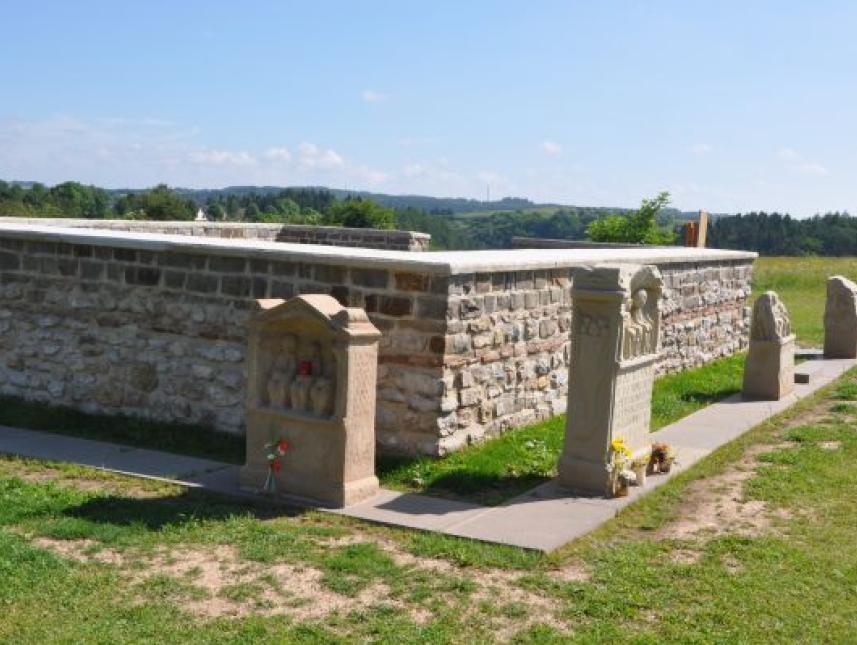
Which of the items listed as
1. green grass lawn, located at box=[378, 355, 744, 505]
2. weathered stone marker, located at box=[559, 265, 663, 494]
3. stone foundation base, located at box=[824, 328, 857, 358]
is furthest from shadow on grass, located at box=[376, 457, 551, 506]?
stone foundation base, located at box=[824, 328, 857, 358]

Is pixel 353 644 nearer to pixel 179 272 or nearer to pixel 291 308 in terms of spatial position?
pixel 291 308

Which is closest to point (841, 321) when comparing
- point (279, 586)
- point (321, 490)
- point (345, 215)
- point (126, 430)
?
point (321, 490)

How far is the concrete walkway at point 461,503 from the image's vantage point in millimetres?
6895

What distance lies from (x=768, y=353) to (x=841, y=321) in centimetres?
469

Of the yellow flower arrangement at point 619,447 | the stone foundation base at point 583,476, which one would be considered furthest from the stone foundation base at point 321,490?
the yellow flower arrangement at point 619,447

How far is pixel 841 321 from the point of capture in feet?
52.4

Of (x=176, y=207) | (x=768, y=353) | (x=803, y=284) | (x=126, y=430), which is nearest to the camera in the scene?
(x=126, y=430)

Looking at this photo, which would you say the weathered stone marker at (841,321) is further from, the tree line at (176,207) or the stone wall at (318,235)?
the tree line at (176,207)

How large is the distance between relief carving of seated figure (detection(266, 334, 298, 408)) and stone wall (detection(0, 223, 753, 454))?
1.28 feet

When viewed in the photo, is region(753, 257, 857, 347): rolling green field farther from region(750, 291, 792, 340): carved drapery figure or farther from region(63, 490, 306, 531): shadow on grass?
region(63, 490, 306, 531): shadow on grass

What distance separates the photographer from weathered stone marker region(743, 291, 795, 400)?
468 inches

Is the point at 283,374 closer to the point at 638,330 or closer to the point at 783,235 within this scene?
the point at 638,330

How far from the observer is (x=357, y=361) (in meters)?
7.25

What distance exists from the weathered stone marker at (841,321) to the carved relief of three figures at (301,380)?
11128mm
